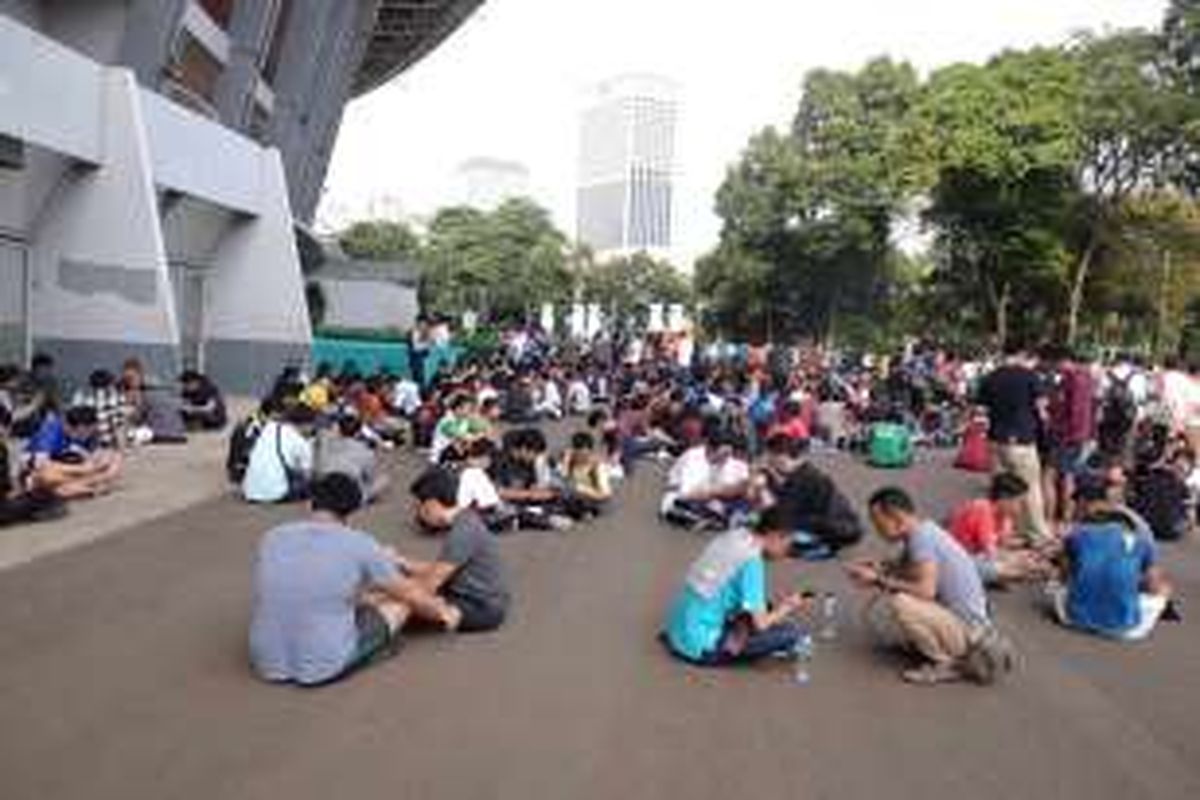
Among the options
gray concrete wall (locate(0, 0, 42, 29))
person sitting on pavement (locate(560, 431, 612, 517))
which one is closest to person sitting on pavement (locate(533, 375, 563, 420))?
gray concrete wall (locate(0, 0, 42, 29))

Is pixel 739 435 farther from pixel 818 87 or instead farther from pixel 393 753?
pixel 818 87

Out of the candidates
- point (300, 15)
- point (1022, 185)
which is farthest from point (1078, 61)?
point (300, 15)

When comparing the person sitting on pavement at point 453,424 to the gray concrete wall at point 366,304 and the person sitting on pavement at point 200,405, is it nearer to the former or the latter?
the person sitting on pavement at point 200,405

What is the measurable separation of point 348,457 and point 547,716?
838cm

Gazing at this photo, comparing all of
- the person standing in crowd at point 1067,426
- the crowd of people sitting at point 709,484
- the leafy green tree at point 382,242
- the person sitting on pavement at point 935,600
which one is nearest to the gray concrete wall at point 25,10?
the crowd of people sitting at point 709,484

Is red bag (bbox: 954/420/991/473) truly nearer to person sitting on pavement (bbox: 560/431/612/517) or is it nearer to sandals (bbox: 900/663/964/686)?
person sitting on pavement (bbox: 560/431/612/517)

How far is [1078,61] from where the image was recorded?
52531 mm

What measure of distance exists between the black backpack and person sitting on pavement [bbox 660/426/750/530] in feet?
14.7

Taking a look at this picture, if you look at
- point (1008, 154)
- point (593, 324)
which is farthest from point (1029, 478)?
point (593, 324)

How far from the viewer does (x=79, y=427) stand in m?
16.7

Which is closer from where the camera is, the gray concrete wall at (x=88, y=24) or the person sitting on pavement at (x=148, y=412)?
the person sitting on pavement at (x=148, y=412)

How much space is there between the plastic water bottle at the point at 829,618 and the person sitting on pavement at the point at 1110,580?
5.39 feet

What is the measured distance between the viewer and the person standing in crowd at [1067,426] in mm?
16641

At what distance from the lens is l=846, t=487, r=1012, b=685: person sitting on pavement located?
947 centimetres
